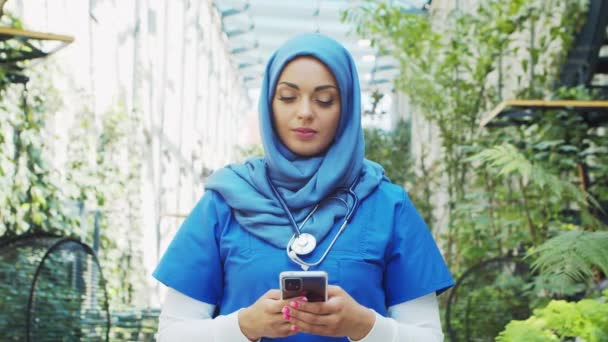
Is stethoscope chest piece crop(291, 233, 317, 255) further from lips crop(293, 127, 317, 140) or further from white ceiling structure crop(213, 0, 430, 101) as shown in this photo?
white ceiling structure crop(213, 0, 430, 101)

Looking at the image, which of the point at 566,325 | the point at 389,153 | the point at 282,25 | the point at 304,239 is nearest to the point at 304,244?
the point at 304,239

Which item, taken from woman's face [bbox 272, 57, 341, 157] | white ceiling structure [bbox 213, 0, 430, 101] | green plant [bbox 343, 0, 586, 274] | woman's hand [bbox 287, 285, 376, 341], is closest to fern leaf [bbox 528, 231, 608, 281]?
woman's face [bbox 272, 57, 341, 157]

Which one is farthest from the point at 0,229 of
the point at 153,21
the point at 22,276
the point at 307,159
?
the point at 153,21

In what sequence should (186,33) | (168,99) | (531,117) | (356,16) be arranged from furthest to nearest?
(186,33)
(168,99)
(356,16)
(531,117)

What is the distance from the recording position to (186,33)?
1397cm

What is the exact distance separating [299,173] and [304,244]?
0.15 m

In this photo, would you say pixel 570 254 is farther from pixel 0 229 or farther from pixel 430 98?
pixel 430 98

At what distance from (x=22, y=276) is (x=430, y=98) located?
14.1 feet

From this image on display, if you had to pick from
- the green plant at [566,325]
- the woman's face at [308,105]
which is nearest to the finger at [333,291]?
the woman's face at [308,105]

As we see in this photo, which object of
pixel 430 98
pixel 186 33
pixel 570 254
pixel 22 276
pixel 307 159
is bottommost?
pixel 22 276

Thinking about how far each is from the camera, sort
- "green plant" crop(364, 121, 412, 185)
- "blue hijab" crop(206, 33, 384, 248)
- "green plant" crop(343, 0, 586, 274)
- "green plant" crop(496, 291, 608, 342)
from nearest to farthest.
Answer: "blue hijab" crop(206, 33, 384, 248) → "green plant" crop(496, 291, 608, 342) → "green plant" crop(343, 0, 586, 274) → "green plant" crop(364, 121, 412, 185)

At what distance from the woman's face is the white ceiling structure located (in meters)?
13.2

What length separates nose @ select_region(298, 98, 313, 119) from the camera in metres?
1.49

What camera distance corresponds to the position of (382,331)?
1354 millimetres
